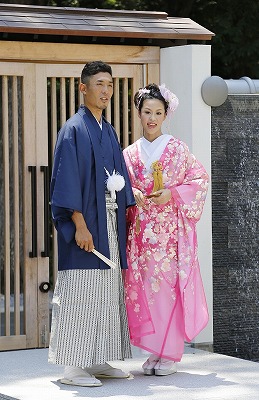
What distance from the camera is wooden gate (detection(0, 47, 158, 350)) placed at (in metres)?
7.66

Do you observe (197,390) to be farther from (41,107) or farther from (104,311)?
(41,107)

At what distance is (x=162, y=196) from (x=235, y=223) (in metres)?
1.71

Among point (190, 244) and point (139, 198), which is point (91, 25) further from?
point (190, 244)

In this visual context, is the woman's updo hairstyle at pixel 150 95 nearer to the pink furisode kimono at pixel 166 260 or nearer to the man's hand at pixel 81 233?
the pink furisode kimono at pixel 166 260

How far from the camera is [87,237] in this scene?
625cm

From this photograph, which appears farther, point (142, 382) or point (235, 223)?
point (235, 223)

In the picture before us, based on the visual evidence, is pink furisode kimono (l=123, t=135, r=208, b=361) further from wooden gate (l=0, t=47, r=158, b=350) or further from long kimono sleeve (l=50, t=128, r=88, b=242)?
wooden gate (l=0, t=47, r=158, b=350)

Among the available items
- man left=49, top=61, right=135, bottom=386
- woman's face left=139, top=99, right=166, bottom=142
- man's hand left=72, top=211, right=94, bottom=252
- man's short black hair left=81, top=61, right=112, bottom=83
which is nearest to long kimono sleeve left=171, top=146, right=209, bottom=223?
woman's face left=139, top=99, right=166, bottom=142

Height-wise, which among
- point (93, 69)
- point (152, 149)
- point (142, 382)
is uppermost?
point (93, 69)

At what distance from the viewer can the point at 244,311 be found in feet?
27.1

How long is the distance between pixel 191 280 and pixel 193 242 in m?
0.24

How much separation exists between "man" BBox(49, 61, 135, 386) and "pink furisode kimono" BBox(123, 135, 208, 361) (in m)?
0.25

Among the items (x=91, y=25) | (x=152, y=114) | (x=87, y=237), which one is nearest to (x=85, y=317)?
(x=87, y=237)

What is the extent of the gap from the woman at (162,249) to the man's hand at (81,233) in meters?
0.50
